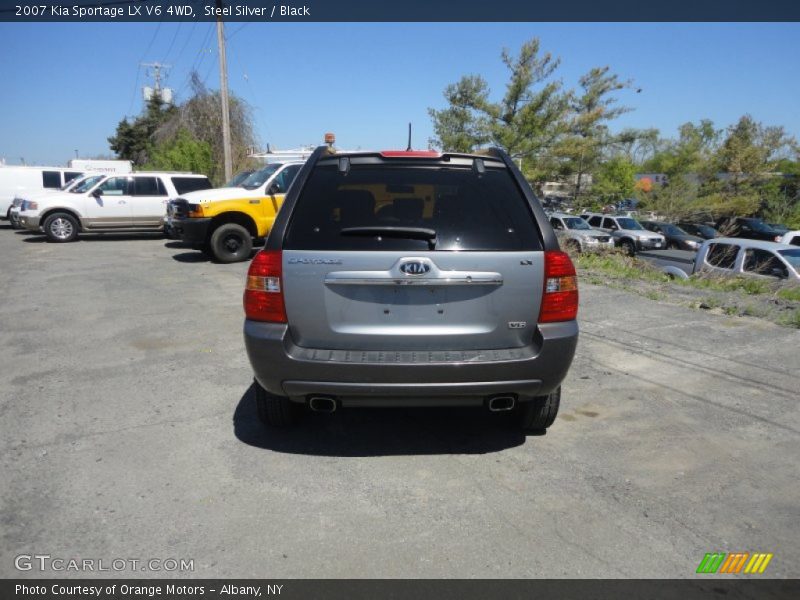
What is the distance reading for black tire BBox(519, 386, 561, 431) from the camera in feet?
12.0

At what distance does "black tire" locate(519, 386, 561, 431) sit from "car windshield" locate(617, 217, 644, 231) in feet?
87.8

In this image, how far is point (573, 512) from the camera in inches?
116

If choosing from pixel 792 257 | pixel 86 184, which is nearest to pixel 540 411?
pixel 792 257

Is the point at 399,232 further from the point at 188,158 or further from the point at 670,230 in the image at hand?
the point at 670,230

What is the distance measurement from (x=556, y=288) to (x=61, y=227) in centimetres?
1579

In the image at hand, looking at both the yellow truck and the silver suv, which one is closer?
the silver suv

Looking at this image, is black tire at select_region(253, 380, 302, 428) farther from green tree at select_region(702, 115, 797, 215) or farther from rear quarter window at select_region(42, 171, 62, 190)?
green tree at select_region(702, 115, 797, 215)

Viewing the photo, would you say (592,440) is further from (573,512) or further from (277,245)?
(277,245)

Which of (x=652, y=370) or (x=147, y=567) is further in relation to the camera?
(x=652, y=370)

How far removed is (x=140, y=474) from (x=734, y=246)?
39.6 feet

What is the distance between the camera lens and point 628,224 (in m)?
28.6

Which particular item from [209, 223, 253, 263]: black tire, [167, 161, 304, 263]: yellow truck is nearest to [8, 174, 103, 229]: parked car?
[167, 161, 304, 263]: yellow truck

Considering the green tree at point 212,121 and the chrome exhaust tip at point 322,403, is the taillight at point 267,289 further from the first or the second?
the green tree at point 212,121
